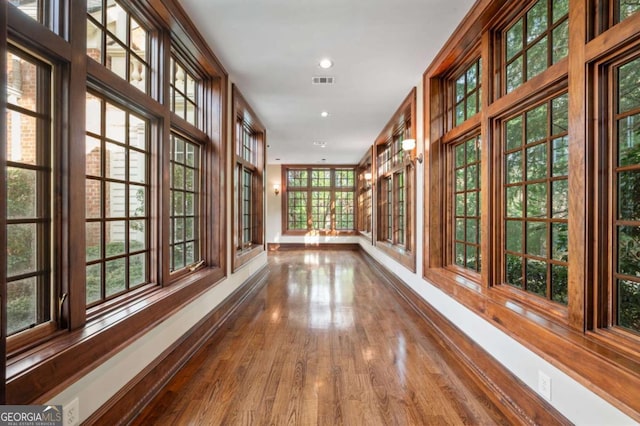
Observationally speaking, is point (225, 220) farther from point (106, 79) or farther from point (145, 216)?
point (106, 79)

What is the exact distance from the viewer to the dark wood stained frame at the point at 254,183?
423 cm

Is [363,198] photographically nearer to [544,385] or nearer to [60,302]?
[544,385]

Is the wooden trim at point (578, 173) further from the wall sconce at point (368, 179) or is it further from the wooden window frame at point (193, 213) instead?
the wall sconce at point (368, 179)

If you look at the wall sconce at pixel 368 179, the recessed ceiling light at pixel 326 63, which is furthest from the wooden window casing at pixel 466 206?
the wall sconce at pixel 368 179

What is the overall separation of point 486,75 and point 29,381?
3.54m

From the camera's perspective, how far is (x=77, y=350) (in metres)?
1.54

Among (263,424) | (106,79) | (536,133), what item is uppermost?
(106,79)

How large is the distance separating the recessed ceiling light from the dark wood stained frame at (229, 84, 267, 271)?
4.37ft

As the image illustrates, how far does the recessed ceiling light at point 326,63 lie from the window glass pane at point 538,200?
1972 mm

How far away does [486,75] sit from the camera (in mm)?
2607

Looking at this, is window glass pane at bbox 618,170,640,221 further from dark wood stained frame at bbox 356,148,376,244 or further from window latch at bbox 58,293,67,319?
dark wood stained frame at bbox 356,148,376,244

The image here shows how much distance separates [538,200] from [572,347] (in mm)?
1000

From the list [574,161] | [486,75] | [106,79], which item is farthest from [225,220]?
[574,161]

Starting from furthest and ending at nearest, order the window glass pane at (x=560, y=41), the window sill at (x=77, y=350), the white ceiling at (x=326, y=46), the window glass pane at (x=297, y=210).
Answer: the window glass pane at (x=297, y=210), the white ceiling at (x=326, y=46), the window glass pane at (x=560, y=41), the window sill at (x=77, y=350)
